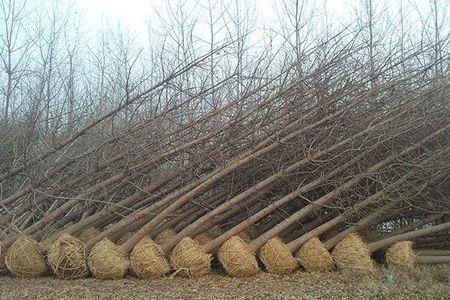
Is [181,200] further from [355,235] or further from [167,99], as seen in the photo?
[355,235]

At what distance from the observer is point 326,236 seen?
657 cm

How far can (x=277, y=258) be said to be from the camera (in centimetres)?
582

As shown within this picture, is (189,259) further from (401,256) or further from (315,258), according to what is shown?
(401,256)

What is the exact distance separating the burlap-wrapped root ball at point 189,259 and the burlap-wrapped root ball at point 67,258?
1.04 metres

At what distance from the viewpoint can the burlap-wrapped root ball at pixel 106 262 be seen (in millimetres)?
5516

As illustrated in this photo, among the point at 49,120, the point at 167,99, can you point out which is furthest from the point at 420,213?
the point at 49,120

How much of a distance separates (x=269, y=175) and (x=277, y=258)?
124 centimetres

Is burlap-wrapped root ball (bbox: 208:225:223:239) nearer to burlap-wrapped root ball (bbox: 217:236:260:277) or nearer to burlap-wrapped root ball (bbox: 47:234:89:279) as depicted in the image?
burlap-wrapped root ball (bbox: 217:236:260:277)

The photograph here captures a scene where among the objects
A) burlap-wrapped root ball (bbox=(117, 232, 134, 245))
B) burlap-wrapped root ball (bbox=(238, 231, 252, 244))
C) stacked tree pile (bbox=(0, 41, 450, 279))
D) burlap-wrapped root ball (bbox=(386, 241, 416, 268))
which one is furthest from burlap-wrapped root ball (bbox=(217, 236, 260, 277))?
burlap-wrapped root ball (bbox=(386, 241, 416, 268))

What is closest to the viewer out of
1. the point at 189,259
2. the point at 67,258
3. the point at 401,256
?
the point at 67,258

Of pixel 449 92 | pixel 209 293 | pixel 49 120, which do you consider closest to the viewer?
pixel 209 293

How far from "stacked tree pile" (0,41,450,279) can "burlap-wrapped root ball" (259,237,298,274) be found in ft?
0.05

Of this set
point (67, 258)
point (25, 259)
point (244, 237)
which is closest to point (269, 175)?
point (244, 237)

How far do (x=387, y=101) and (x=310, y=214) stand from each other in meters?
1.93
